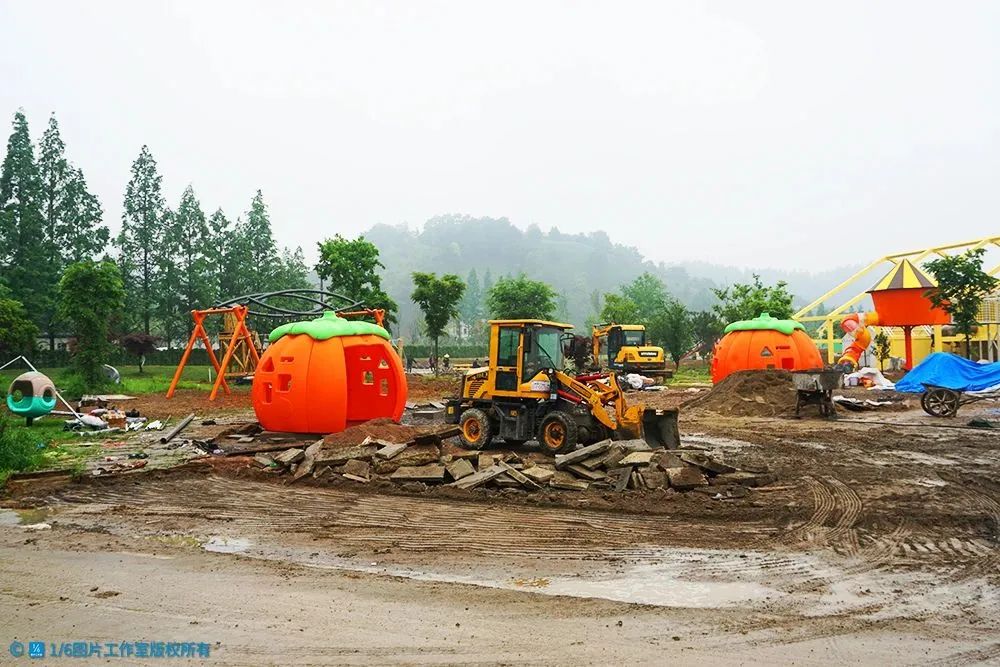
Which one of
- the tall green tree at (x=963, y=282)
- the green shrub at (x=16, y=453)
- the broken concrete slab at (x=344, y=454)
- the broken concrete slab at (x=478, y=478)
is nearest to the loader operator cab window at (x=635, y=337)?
the tall green tree at (x=963, y=282)

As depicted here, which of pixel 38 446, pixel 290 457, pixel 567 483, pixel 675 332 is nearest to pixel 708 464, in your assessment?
pixel 567 483

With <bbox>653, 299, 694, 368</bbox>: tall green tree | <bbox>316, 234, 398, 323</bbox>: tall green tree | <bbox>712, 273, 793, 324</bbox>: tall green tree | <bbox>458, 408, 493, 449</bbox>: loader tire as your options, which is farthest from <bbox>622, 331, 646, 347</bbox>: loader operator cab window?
<bbox>458, 408, 493, 449</bbox>: loader tire

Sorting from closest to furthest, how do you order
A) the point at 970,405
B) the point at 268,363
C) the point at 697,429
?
the point at 268,363 → the point at 697,429 → the point at 970,405

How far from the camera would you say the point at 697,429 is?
18422 millimetres

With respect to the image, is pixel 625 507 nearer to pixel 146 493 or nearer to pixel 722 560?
pixel 722 560

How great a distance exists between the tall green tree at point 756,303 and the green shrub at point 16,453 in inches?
1598

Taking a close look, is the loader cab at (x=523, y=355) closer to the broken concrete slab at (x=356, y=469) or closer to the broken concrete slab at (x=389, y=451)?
the broken concrete slab at (x=389, y=451)

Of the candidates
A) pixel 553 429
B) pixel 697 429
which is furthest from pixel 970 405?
pixel 553 429

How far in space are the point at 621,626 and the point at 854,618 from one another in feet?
5.83

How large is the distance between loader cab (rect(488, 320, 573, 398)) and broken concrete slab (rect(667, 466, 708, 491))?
368 cm

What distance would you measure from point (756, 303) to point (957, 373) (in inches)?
1083

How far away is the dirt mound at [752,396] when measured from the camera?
22.5 meters

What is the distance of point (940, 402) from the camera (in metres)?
19.9

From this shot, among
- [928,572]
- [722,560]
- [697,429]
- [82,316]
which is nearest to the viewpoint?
[928,572]
